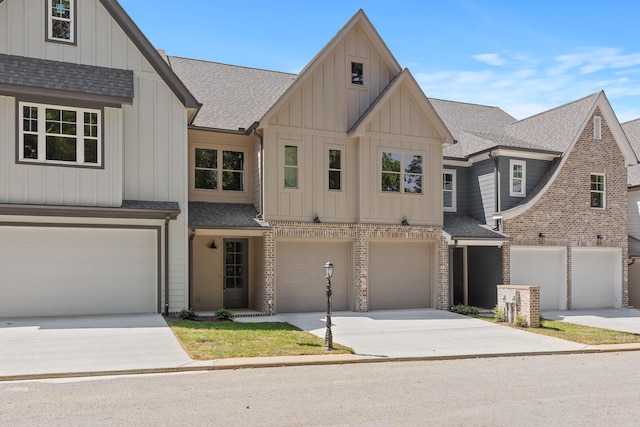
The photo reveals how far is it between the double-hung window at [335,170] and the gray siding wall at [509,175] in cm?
646

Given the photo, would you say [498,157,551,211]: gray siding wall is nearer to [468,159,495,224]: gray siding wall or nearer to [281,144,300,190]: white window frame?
[468,159,495,224]: gray siding wall

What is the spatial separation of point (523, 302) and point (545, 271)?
5.74 m

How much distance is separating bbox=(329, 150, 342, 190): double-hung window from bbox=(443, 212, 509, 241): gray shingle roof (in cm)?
→ 436

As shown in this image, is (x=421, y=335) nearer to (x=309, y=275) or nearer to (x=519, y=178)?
(x=309, y=275)

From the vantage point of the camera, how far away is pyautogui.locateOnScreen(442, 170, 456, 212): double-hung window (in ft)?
74.6

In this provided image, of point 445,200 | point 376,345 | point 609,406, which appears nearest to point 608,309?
point 445,200

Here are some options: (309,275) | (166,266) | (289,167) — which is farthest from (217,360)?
(289,167)

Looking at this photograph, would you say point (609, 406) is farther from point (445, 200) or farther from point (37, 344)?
point (445, 200)

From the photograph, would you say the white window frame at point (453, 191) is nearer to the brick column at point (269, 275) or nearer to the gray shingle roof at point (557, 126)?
the gray shingle roof at point (557, 126)

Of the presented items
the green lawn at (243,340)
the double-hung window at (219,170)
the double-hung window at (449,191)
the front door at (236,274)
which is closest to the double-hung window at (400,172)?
the double-hung window at (449,191)

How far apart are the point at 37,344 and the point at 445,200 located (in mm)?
15689

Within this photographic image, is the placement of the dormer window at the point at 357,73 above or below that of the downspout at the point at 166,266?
above

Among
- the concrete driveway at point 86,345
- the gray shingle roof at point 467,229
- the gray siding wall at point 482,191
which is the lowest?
the concrete driveway at point 86,345

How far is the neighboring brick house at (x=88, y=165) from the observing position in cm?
1495
